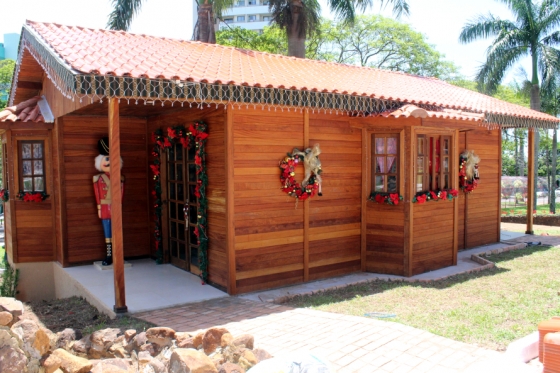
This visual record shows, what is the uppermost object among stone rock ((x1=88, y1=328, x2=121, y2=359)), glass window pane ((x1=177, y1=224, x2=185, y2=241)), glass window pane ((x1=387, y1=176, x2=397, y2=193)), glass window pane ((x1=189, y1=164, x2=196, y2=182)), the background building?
the background building

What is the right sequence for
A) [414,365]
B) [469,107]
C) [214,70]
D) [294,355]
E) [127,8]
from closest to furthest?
1. [294,355]
2. [414,365]
3. [214,70]
4. [469,107]
5. [127,8]

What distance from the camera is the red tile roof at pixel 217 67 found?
5750mm

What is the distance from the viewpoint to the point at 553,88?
20.6m

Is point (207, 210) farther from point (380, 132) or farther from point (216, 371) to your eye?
point (216, 371)

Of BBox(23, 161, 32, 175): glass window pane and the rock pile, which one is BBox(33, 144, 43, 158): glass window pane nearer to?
BBox(23, 161, 32, 175): glass window pane

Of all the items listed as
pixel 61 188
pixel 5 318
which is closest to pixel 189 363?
pixel 5 318

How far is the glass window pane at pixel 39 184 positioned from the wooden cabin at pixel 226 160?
2cm

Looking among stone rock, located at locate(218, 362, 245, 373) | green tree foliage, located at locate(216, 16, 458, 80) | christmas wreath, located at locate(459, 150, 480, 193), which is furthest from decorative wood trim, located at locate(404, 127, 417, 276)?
green tree foliage, located at locate(216, 16, 458, 80)

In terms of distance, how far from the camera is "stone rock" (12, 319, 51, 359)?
3584 millimetres

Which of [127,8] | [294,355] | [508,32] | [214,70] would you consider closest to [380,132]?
[214,70]

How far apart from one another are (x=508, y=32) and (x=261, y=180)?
58.1ft

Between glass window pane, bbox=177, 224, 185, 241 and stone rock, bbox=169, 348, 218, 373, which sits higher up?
glass window pane, bbox=177, 224, 185, 241

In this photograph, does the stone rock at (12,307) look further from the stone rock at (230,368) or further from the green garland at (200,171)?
the green garland at (200,171)

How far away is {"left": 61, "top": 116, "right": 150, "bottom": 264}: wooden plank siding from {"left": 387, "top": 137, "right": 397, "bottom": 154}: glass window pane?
4.33m
